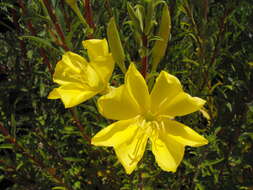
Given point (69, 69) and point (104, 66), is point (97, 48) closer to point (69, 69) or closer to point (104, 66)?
point (104, 66)

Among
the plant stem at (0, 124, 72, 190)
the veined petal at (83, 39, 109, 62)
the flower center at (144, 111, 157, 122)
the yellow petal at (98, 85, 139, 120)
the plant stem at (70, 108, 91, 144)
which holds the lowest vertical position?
the plant stem at (0, 124, 72, 190)

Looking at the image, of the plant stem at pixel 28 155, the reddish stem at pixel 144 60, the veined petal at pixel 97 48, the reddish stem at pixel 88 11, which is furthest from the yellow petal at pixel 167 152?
the plant stem at pixel 28 155

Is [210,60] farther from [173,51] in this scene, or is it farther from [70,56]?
[70,56]

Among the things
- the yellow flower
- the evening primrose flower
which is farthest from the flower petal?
the evening primrose flower

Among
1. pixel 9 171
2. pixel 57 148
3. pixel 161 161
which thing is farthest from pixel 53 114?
pixel 161 161

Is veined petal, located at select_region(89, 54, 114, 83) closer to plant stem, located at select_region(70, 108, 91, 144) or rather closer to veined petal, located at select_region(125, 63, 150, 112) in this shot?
veined petal, located at select_region(125, 63, 150, 112)

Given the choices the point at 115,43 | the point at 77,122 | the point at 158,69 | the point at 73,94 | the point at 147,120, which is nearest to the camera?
the point at 115,43

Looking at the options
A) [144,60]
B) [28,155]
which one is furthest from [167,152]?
[28,155]
